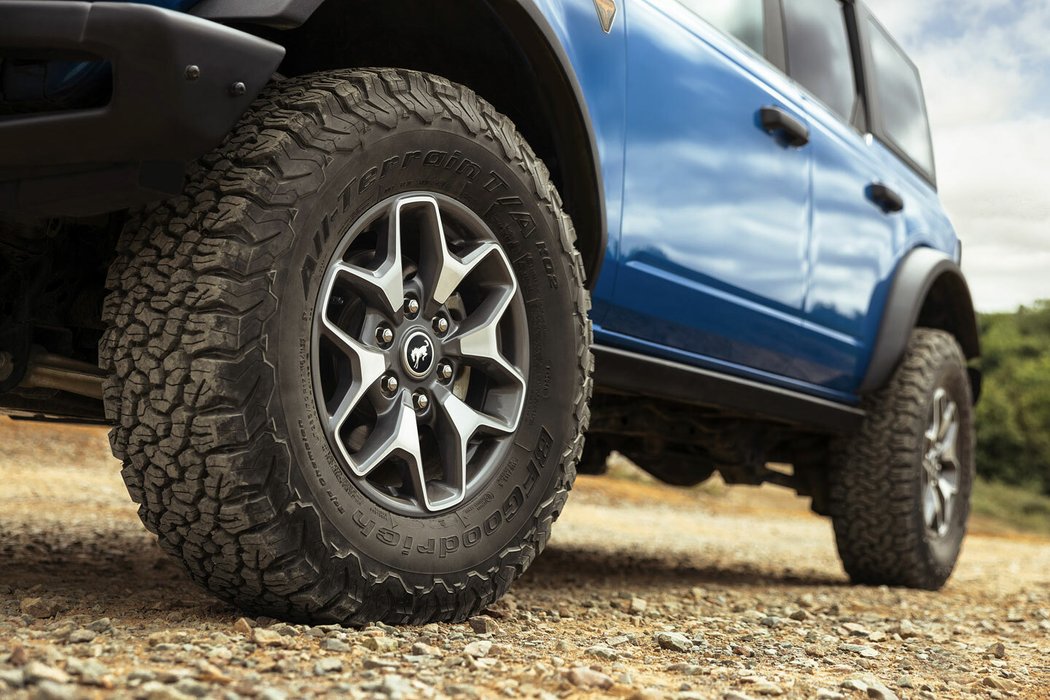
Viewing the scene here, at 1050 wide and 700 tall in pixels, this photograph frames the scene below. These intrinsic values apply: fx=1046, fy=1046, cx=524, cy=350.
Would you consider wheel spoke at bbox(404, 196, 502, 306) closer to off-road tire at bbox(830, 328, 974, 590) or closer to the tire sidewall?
the tire sidewall

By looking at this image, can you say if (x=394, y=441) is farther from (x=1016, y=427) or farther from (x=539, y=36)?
(x=1016, y=427)

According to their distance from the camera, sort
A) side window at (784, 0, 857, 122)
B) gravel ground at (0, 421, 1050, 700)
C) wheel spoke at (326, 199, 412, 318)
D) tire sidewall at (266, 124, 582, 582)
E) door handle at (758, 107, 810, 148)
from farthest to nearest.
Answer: side window at (784, 0, 857, 122) < door handle at (758, 107, 810, 148) < wheel spoke at (326, 199, 412, 318) < tire sidewall at (266, 124, 582, 582) < gravel ground at (0, 421, 1050, 700)

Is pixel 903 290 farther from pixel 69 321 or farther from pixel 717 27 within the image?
pixel 69 321

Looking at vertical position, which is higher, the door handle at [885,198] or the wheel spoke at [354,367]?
the door handle at [885,198]

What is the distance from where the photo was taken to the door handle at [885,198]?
13.2 feet

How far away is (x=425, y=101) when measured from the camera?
2053 mm

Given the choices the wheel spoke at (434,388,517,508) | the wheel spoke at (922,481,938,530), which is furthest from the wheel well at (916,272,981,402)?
the wheel spoke at (434,388,517,508)

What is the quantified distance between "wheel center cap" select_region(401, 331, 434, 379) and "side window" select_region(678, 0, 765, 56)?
5.13ft

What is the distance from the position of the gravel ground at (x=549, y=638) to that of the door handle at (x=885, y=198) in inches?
59.2

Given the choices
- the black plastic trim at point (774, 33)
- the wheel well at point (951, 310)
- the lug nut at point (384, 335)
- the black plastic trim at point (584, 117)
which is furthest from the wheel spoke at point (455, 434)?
the wheel well at point (951, 310)

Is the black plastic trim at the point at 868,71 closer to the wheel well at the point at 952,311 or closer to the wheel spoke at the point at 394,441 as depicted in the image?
the wheel well at the point at 952,311

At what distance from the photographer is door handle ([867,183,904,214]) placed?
4.02 m

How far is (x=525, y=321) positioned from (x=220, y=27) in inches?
35.3

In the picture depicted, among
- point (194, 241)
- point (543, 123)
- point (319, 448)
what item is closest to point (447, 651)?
point (319, 448)
